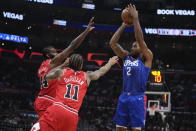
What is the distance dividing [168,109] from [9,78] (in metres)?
16.8

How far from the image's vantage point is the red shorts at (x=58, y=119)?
4.11 meters

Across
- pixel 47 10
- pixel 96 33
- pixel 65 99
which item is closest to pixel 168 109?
pixel 65 99

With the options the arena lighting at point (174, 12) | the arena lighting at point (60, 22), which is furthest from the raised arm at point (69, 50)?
the arena lighting at point (174, 12)

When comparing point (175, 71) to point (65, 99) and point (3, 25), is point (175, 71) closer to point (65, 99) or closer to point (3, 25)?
point (3, 25)

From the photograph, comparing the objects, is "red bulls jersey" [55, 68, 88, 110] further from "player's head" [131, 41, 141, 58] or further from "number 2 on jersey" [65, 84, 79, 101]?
"player's head" [131, 41, 141, 58]

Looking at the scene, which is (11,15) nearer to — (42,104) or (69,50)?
(42,104)

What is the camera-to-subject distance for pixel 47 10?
2564cm

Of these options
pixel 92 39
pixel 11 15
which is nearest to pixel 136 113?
pixel 11 15

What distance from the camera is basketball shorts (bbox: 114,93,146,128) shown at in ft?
16.3

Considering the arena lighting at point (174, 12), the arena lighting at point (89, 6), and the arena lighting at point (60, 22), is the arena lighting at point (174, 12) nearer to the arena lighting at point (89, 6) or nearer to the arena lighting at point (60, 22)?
the arena lighting at point (89, 6)

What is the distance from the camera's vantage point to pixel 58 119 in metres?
4.15

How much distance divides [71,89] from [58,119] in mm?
533

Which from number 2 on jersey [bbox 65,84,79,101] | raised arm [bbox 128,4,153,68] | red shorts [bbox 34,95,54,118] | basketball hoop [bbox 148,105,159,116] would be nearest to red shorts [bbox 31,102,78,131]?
number 2 on jersey [bbox 65,84,79,101]

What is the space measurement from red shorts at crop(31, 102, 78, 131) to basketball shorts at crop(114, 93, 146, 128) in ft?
3.51
